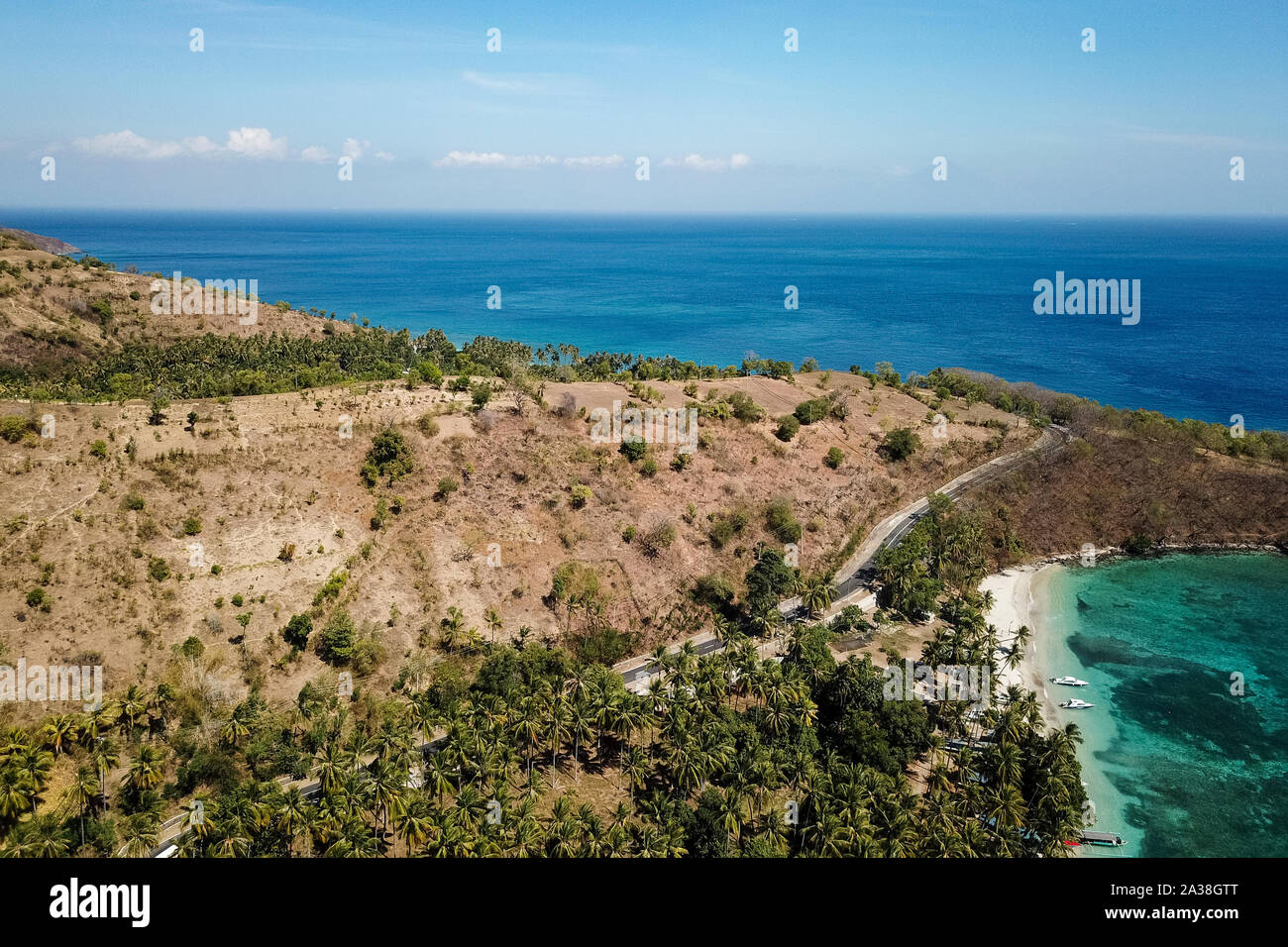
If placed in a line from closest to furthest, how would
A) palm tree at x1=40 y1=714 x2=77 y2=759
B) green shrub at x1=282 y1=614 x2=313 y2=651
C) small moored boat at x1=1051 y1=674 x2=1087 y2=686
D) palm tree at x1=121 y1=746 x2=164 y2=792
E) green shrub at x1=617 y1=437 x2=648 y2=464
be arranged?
1. palm tree at x1=121 y1=746 x2=164 y2=792
2. palm tree at x1=40 y1=714 x2=77 y2=759
3. green shrub at x1=282 y1=614 x2=313 y2=651
4. small moored boat at x1=1051 y1=674 x2=1087 y2=686
5. green shrub at x1=617 y1=437 x2=648 y2=464

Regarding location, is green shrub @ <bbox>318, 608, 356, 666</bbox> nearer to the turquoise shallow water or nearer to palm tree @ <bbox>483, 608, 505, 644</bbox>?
palm tree @ <bbox>483, 608, 505, 644</bbox>

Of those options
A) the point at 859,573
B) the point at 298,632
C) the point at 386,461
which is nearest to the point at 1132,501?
the point at 859,573

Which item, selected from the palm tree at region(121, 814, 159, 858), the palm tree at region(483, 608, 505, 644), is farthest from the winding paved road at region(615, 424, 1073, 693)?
the palm tree at region(121, 814, 159, 858)

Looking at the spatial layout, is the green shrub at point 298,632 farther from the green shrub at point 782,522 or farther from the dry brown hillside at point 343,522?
the green shrub at point 782,522

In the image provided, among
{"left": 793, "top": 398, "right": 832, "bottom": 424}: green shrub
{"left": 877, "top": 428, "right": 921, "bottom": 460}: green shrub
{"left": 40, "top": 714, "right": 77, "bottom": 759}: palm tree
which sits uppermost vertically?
{"left": 793, "top": 398, "right": 832, "bottom": 424}: green shrub

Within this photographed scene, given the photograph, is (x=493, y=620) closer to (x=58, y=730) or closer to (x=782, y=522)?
(x=58, y=730)

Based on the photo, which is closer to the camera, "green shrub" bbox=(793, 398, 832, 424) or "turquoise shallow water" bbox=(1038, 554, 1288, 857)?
"turquoise shallow water" bbox=(1038, 554, 1288, 857)

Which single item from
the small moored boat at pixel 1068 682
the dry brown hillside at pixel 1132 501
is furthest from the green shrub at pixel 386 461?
the dry brown hillside at pixel 1132 501
